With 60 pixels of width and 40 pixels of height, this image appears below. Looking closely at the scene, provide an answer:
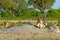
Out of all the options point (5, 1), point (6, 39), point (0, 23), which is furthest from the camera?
point (5, 1)

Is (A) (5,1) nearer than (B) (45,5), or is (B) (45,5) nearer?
(B) (45,5)

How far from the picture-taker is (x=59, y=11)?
95188 mm

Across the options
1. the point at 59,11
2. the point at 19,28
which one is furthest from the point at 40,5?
the point at 59,11

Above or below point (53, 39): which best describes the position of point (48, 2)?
above

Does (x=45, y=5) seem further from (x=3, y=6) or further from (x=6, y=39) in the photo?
(x=6, y=39)

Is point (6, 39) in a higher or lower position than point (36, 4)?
lower

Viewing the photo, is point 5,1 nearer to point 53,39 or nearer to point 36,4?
point 36,4

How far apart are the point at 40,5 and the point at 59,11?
187ft

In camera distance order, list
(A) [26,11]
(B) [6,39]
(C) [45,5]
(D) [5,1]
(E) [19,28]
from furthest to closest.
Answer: (A) [26,11], (D) [5,1], (C) [45,5], (E) [19,28], (B) [6,39]

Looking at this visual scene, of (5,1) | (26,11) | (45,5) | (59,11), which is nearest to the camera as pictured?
(45,5)

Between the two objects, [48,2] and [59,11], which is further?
[59,11]

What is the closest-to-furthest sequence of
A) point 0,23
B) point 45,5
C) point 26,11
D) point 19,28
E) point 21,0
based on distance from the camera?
point 19,28 → point 45,5 → point 0,23 → point 21,0 → point 26,11

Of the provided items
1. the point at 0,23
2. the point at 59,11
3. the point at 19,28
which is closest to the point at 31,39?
the point at 19,28

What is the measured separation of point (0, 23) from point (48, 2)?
9.46 metres
